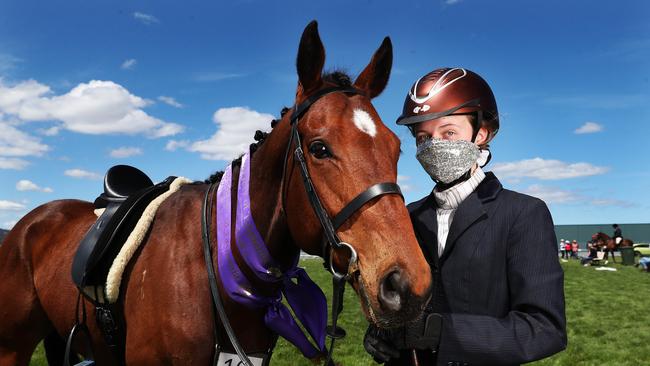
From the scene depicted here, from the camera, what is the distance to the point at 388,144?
224 centimetres

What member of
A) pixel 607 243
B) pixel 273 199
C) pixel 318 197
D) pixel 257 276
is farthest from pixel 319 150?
pixel 607 243

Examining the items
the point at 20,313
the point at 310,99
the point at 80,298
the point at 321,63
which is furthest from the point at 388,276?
Result: the point at 20,313

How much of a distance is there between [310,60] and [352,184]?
0.82 meters

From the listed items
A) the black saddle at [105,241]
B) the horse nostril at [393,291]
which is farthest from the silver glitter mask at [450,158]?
the black saddle at [105,241]

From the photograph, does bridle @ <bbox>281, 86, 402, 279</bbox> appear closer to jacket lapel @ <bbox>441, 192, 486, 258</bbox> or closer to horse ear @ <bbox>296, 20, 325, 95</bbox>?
horse ear @ <bbox>296, 20, 325, 95</bbox>

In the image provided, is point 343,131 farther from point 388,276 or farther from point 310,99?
point 388,276

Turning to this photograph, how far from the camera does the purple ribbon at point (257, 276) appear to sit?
8.64 feet

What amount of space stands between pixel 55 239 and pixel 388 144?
3.33m

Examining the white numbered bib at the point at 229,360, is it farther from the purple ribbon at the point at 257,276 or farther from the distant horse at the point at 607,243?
the distant horse at the point at 607,243

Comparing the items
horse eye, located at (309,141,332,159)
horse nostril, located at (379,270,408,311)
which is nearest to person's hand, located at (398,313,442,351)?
horse nostril, located at (379,270,408,311)

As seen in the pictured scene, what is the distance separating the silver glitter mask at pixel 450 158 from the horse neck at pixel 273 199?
0.80 meters

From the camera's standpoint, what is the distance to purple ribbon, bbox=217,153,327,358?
8.64 ft

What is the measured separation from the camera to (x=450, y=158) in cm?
217

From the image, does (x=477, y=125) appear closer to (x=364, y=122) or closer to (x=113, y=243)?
(x=364, y=122)
